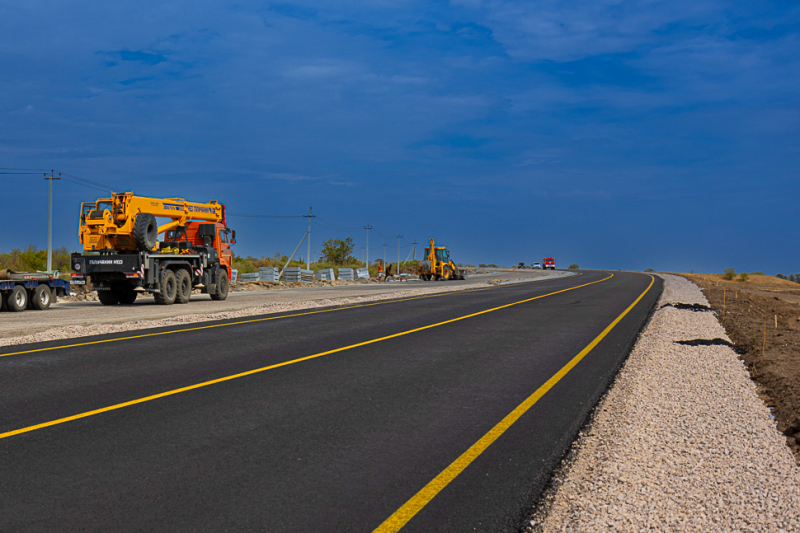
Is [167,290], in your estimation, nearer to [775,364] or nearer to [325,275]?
[775,364]

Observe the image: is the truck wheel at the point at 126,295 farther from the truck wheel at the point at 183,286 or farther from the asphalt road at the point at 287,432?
the asphalt road at the point at 287,432

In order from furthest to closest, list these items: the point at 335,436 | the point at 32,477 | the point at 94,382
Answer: the point at 94,382, the point at 335,436, the point at 32,477

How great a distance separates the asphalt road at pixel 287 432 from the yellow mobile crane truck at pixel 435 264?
4007 cm

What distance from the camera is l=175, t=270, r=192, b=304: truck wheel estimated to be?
73.7ft

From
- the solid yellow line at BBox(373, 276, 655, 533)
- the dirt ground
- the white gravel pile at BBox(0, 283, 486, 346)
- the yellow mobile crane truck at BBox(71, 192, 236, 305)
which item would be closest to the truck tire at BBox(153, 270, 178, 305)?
the yellow mobile crane truck at BBox(71, 192, 236, 305)

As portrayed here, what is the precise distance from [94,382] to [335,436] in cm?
398

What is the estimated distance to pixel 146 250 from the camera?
2111 cm

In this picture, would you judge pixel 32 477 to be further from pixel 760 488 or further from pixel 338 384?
pixel 760 488

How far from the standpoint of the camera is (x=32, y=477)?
4395 millimetres

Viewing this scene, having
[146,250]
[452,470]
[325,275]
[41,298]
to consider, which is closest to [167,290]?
[146,250]

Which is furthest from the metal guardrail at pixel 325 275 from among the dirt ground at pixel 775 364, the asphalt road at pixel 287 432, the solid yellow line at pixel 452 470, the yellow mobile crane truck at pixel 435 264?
the solid yellow line at pixel 452 470

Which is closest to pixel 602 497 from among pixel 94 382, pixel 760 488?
pixel 760 488

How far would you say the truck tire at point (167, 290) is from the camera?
21.6m

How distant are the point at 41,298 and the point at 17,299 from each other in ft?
2.69
